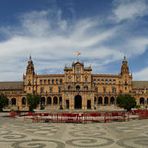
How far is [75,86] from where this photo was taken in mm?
125375

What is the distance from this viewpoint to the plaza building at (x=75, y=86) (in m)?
126

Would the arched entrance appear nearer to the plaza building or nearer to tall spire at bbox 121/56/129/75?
the plaza building

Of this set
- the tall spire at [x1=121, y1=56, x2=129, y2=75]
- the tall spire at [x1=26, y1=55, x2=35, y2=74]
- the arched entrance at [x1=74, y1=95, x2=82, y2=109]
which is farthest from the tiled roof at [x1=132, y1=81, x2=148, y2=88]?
the tall spire at [x1=26, y1=55, x2=35, y2=74]

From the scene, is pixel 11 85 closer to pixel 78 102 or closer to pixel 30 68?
pixel 30 68

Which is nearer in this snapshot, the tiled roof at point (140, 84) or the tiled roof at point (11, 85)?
the tiled roof at point (11, 85)

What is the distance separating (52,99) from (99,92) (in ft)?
63.3

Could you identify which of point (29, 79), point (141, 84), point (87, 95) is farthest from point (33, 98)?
point (141, 84)

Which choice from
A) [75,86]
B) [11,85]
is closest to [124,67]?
[75,86]

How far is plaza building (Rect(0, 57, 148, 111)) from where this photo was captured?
126500 mm

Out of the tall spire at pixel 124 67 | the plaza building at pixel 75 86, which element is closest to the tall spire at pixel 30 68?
the plaza building at pixel 75 86

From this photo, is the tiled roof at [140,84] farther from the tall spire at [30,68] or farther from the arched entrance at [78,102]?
the tall spire at [30,68]

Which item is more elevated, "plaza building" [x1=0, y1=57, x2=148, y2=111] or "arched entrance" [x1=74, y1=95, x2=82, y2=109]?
"plaza building" [x1=0, y1=57, x2=148, y2=111]

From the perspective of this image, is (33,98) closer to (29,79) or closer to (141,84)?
(29,79)

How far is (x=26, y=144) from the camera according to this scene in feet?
62.1
